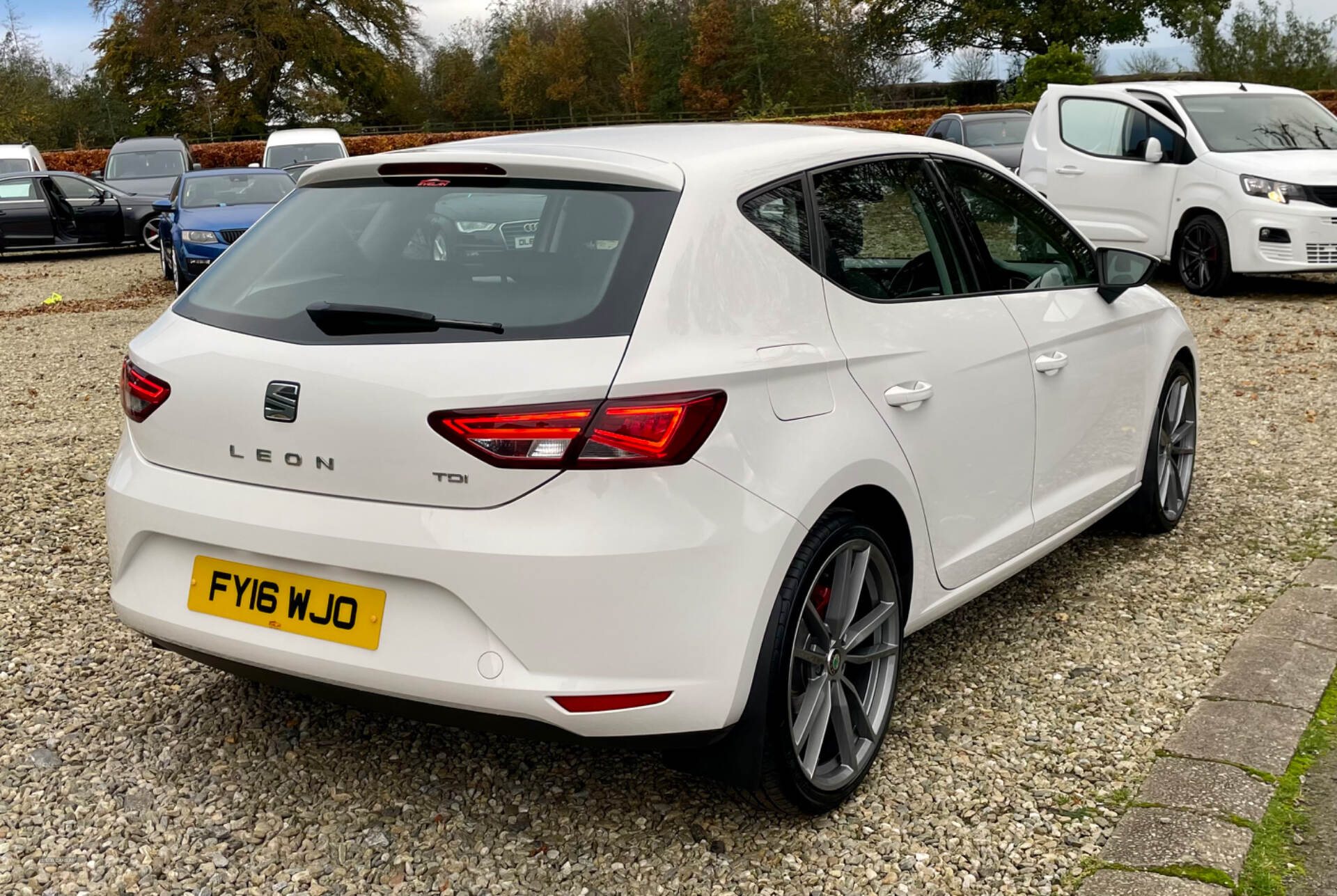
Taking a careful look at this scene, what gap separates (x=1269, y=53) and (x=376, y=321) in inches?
1986

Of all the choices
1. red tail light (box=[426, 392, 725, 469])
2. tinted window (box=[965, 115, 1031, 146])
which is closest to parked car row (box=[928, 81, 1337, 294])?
tinted window (box=[965, 115, 1031, 146])

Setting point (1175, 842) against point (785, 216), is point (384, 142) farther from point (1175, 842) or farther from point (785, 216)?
point (1175, 842)

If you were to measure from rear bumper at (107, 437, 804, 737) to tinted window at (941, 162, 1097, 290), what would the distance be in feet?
5.48

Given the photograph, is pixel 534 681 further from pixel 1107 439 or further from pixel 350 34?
pixel 350 34

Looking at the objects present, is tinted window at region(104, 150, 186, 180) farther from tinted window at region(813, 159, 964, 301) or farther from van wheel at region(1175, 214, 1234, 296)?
tinted window at region(813, 159, 964, 301)

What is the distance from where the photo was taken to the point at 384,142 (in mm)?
44219

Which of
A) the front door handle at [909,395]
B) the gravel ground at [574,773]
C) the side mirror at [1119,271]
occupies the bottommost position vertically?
the gravel ground at [574,773]

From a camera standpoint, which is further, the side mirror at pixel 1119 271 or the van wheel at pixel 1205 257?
the van wheel at pixel 1205 257

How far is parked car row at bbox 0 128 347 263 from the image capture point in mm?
15148

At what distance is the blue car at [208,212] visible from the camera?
14.8 m

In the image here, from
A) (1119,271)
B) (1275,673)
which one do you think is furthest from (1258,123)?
(1275,673)

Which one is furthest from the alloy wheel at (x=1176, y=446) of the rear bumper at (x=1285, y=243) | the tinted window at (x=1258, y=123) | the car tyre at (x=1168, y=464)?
the tinted window at (x=1258, y=123)

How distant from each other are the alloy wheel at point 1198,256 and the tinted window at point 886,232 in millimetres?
9308

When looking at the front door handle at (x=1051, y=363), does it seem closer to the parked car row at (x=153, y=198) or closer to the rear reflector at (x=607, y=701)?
the rear reflector at (x=607, y=701)
